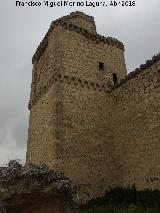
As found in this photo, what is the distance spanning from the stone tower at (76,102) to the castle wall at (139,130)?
66cm

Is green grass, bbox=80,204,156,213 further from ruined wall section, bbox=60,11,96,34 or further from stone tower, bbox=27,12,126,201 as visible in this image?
ruined wall section, bbox=60,11,96,34

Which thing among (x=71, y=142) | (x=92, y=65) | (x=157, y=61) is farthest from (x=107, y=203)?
(x=92, y=65)

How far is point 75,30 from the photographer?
17625 mm

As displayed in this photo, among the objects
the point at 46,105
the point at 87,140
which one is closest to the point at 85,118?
the point at 87,140

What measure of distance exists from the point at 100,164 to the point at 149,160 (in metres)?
2.69

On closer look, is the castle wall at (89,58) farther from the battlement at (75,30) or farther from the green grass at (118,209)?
the green grass at (118,209)

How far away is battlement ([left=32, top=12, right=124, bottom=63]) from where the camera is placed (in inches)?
682

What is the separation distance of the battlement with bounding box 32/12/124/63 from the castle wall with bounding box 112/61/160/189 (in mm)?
4192

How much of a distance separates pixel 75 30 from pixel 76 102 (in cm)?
494

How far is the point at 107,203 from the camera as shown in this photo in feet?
40.6

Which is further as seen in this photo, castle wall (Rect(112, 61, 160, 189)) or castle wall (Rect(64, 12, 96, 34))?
castle wall (Rect(64, 12, 96, 34))

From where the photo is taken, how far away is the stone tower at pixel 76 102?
45.7 feet

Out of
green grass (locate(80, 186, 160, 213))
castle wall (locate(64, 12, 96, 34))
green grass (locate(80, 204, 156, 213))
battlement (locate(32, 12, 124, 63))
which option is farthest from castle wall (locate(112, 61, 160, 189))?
castle wall (locate(64, 12, 96, 34))

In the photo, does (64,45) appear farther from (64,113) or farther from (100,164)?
(100,164)
